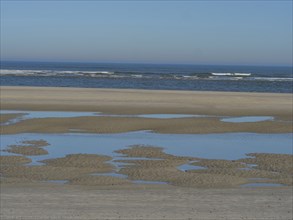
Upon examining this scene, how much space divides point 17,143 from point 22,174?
4.94m

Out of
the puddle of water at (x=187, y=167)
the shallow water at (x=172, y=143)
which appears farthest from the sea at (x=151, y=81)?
the puddle of water at (x=187, y=167)

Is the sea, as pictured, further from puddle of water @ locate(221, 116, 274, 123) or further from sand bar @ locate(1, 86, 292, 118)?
puddle of water @ locate(221, 116, 274, 123)

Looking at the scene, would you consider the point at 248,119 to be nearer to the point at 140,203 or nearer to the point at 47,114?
the point at 47,114

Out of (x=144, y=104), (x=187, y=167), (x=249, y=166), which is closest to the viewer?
(x=187, y=167)

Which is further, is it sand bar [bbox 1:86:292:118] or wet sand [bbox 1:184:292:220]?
sand bar [bbox 1:86:292:118]

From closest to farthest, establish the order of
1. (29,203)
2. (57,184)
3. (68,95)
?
(29,203) → (57,184) → (68,95)

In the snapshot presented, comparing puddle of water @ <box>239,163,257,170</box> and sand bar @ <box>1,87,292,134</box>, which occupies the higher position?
puddle of water @ <box>239,163,257,170</box>

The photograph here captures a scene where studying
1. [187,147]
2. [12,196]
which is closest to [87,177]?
[12,196]

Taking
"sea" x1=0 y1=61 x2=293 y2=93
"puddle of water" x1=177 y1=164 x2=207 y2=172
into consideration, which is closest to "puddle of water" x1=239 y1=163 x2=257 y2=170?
"puddle of water" x1=177 y1=164 x2=207 y2=172

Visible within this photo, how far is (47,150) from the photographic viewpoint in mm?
15883

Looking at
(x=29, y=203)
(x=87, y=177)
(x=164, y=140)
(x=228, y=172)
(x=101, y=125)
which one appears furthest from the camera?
(x=101, y=125)

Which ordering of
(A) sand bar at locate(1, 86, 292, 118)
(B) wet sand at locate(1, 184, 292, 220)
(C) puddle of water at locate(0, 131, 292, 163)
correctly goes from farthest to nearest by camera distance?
(A) sand bar at locate(1, 86, 292, 118)
(C) puddle of water at locate(0, 131, 292, 163)
(B) wet sand at locate(1, 184, 292, 220)

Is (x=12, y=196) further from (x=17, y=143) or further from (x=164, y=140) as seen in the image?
(x=164, y=140)

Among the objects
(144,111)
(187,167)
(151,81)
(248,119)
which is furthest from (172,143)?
(151,81)
